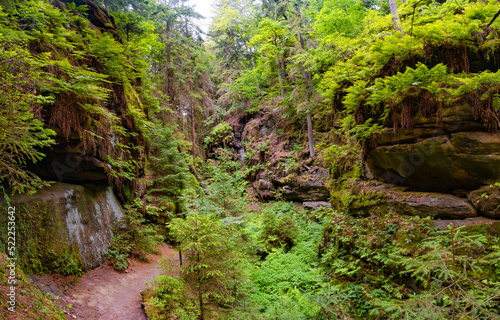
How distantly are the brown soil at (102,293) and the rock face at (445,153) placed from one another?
240 inches

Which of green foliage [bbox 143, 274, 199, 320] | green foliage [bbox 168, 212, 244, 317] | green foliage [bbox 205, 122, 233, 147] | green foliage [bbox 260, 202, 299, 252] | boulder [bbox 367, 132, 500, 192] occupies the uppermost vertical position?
green foliage [bbox 205, 122, 233, 147]

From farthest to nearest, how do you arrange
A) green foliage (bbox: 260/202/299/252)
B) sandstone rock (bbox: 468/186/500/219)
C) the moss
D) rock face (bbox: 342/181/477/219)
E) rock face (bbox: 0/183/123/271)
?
green foliage (bbox: 260/202/299/252) → rock face (bbox: 0/183/123/271) → the moss → rock face (bbox: 342/181/477/219) → sandstone rock (bbox: 468/186/500/219)

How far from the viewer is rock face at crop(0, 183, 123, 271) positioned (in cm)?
573

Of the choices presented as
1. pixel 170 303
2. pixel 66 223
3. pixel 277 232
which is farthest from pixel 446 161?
pixel 66 223

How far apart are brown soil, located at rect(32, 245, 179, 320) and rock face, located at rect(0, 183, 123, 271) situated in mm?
519

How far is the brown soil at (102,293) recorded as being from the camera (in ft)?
17.2

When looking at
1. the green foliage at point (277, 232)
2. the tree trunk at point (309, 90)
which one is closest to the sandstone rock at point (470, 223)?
the green foliage at point (277, 232)

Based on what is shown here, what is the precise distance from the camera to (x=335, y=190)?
913 cm

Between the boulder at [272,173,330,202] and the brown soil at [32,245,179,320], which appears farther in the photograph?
the boulder at [272,173,330,202]

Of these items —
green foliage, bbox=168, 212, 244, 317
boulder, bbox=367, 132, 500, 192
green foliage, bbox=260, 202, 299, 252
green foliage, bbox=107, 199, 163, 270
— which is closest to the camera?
green foliage, bbox=168, 212, 244, 317

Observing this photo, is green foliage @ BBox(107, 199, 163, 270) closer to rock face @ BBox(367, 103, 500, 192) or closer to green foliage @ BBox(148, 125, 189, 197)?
green foliage @ BBox(148, 125, 189, 197)

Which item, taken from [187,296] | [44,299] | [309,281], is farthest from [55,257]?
[309,281]

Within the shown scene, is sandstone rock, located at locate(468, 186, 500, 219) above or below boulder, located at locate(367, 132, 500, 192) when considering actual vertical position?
below

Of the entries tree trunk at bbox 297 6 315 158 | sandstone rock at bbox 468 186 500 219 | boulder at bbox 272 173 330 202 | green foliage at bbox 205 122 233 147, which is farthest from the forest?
green foliage at bbox 205 122 233 147
